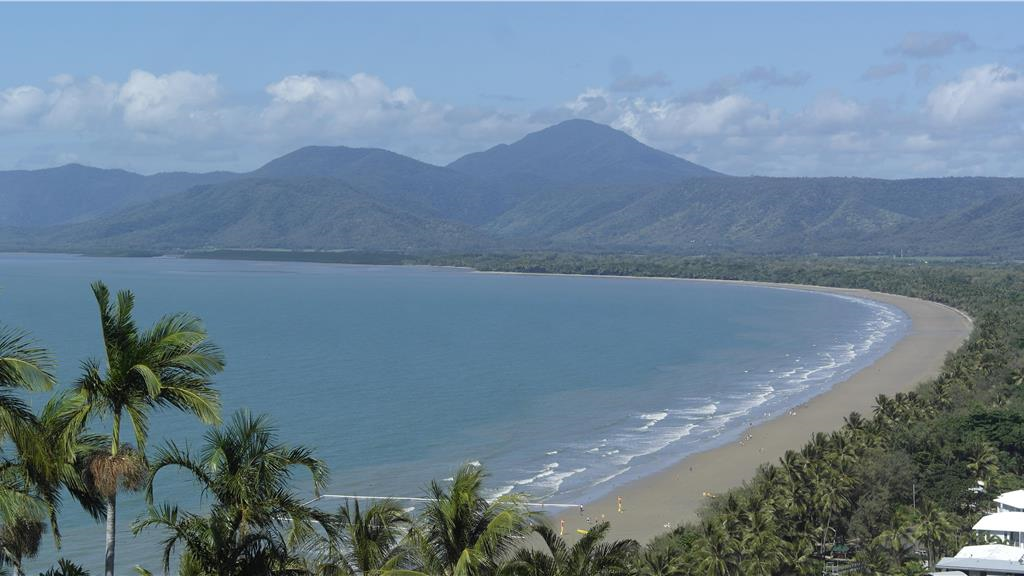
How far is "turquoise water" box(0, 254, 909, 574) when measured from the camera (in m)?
54.4

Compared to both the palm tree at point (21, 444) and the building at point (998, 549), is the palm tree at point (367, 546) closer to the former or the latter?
the palm tree at point (21, 444)

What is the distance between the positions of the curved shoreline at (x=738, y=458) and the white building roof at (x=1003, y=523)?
12942mm

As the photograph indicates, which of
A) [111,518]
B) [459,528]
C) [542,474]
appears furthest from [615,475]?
[111,518]

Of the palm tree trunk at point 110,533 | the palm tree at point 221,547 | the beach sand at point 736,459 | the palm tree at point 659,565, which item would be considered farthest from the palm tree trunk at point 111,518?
the palm tree at point 659,565

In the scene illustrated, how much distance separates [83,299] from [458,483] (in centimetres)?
17189

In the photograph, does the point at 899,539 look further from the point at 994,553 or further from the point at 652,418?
the point at 652,418

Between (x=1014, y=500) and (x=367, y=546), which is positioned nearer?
(x=367, y=546)

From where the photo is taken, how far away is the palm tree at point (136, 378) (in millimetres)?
10219

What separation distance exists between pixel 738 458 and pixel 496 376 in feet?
121

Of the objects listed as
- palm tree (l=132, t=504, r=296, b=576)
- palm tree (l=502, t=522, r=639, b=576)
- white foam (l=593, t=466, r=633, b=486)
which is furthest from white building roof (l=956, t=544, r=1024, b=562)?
white foam (l=593, t=466, r=633, b=486)

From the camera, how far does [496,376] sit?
90875 mm

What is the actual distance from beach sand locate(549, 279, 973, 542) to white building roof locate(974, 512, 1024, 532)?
1286cm

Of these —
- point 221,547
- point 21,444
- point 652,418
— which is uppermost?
point 21,444

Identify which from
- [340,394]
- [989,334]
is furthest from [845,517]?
[989,334]
